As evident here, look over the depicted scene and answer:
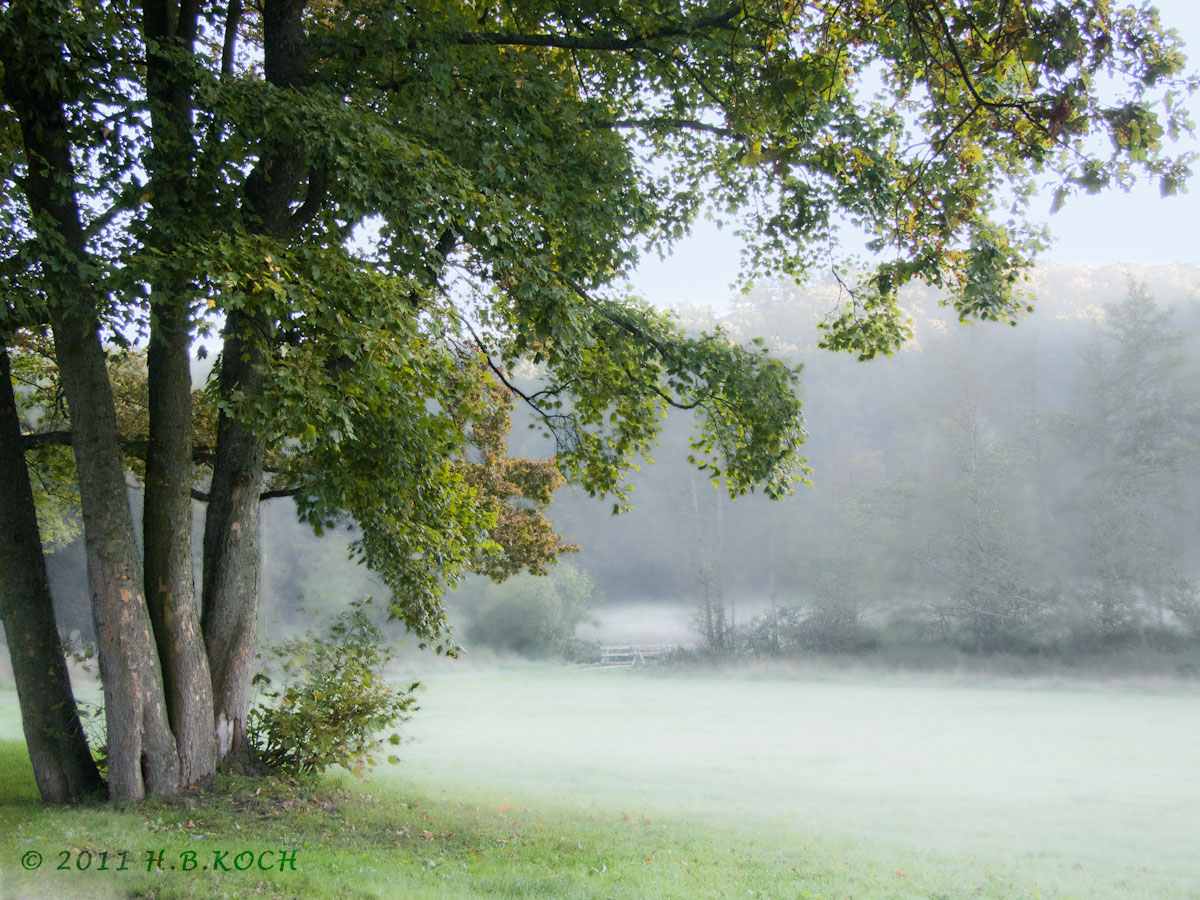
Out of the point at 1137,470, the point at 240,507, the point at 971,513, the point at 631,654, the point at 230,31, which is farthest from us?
the point at 631,654

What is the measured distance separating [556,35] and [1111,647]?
17.7 m

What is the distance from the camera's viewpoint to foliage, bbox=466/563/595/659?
2322 cm

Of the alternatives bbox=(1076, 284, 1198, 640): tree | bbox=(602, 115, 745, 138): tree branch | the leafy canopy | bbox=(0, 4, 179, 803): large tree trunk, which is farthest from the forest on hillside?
bbox=(0, 4, 179, 803): large tree trunk

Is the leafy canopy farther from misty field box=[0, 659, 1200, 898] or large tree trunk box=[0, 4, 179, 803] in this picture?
misty field box=[0, 659, 1200, 898]

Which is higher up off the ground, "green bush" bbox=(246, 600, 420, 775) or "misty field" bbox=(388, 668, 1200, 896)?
"green bush" bbox=(246, 600, 420, 775)

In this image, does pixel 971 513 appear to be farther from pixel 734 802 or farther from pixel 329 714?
pixel 329 714

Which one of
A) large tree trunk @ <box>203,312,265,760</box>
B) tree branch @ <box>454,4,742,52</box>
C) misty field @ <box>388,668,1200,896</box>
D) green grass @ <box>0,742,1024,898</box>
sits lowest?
misty field @ <box>388,668,1200,896</box>

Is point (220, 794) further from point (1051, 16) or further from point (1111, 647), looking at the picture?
point (1111, 647)

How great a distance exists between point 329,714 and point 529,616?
1595 centimetres

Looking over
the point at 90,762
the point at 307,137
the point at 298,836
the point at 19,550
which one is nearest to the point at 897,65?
the point at 307,137

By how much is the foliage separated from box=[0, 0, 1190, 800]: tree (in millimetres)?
14702

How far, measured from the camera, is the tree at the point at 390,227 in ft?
18.6

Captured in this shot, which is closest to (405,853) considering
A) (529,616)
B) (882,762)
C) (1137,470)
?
(882,762)

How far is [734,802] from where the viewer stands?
1106cm
